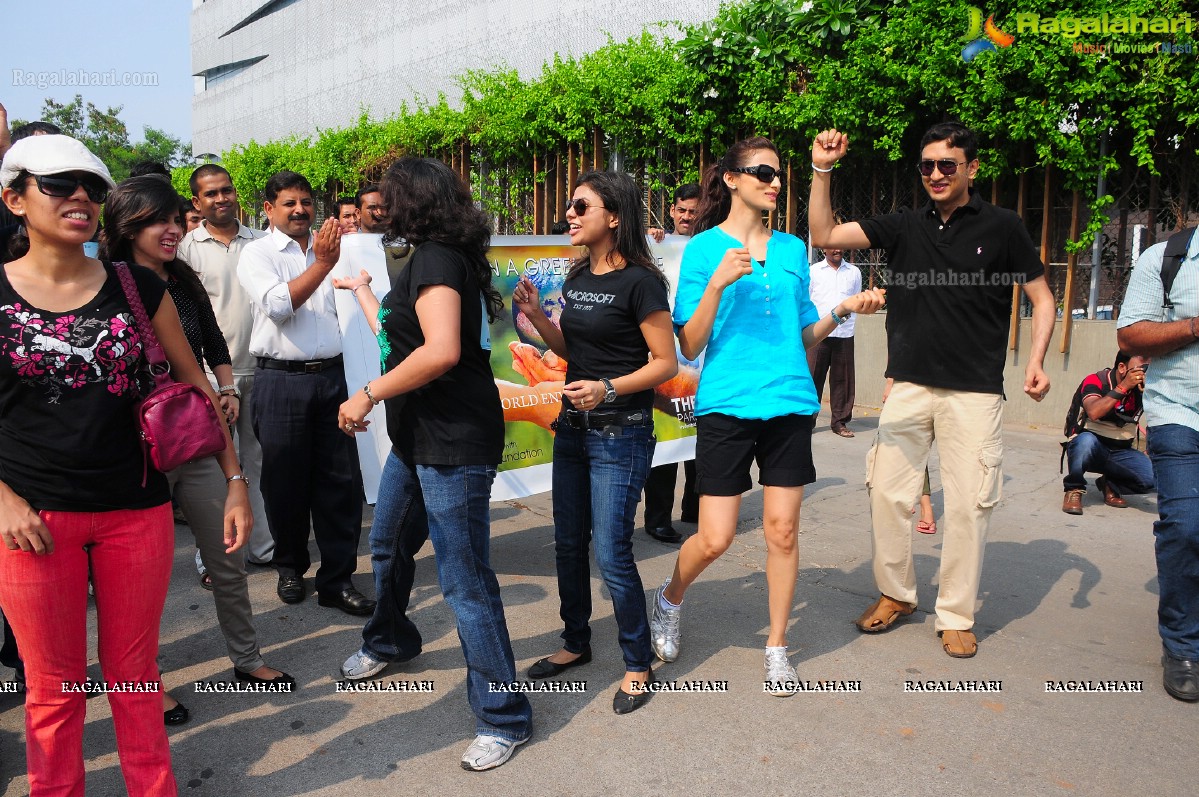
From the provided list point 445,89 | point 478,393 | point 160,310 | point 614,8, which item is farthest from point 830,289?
point 445,89

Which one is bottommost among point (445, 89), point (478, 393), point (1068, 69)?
point (478, 393)

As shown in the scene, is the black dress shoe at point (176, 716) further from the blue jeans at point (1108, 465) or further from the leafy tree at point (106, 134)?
the leafy tree at point (106, 134)

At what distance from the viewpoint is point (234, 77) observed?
105ft

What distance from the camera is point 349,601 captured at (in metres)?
4.58

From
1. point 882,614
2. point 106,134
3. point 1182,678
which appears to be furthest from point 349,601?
point 106,134

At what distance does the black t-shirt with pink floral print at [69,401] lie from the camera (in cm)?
243

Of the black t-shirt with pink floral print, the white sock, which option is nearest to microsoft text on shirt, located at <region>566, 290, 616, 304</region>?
the white sock

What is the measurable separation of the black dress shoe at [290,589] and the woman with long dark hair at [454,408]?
1.76m

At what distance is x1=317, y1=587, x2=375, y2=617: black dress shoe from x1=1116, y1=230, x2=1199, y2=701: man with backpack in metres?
3.42

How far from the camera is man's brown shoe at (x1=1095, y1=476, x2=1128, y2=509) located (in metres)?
6.45

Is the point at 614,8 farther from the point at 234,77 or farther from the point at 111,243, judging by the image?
the point at 234,77

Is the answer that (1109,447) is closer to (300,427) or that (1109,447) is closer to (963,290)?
(963,290)

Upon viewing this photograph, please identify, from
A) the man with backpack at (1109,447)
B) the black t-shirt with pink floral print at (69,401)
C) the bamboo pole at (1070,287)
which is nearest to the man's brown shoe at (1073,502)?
the man with backpack at (1109,447)

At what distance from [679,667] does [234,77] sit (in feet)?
108
